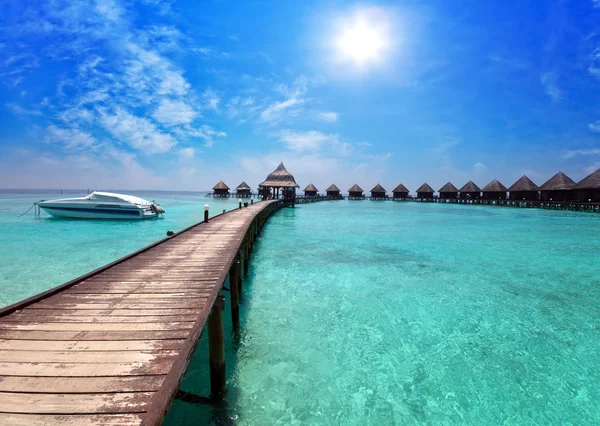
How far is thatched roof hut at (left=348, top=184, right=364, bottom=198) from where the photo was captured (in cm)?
7094

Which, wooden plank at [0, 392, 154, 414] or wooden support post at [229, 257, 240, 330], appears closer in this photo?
wooden plank at [0, 392, 154, 414]

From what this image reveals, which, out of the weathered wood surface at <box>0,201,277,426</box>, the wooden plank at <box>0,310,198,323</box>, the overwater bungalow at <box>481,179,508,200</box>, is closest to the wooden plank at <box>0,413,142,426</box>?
the weathered wood surface at <box>0,201,277,426</box>

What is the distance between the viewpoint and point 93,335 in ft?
11.2

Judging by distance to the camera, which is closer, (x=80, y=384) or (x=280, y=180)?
(x=80, y=384)

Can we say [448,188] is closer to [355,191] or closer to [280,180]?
[355,191]

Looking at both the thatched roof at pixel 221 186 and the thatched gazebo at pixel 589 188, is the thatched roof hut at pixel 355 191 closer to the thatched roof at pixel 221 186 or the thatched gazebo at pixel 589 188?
the thatched roof at pixel 221 186

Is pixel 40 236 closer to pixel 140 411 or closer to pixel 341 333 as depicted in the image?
pixel 341 333

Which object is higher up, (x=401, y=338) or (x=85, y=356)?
(x=85, y=356)

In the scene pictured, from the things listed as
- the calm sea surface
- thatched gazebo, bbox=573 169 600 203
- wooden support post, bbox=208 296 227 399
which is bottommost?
the calm sea surface

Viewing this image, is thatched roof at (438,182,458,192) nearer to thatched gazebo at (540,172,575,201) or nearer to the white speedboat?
thatched gazebo at (540,172,575,201)

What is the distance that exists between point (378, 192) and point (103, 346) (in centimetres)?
7154

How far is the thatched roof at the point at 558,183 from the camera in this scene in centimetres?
4285

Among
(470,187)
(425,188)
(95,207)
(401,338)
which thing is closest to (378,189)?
(425,188)

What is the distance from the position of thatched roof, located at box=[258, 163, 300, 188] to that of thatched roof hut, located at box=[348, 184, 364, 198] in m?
32.1
